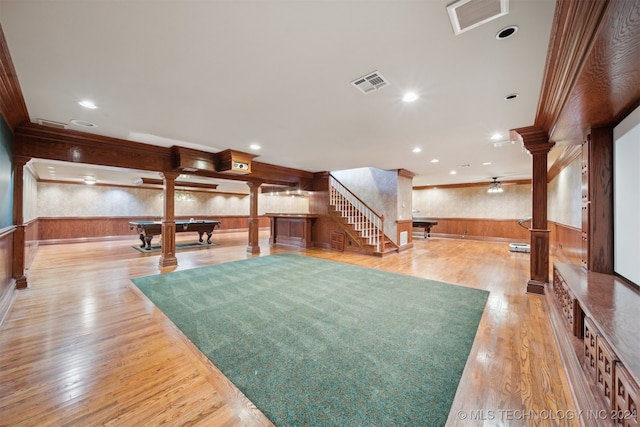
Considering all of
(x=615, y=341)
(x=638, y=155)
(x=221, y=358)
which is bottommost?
(x=221, y=358)

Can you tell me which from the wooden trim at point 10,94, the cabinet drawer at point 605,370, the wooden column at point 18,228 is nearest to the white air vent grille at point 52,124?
the wooden trim at point 10,94

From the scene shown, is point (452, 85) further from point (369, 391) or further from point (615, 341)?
point (369, 391)

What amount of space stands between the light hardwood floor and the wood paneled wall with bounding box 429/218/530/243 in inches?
291

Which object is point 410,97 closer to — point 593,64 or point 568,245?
point 593,64

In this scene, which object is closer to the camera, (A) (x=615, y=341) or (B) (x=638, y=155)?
(A) (x=615, y=341)

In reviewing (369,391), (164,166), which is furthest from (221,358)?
(164,166)

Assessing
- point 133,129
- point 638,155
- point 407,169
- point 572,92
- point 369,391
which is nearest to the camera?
point 369,391

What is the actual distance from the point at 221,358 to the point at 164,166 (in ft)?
14.7

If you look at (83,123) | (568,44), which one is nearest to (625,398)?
(568,44)

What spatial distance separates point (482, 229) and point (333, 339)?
34.3ft

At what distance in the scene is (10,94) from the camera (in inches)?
103

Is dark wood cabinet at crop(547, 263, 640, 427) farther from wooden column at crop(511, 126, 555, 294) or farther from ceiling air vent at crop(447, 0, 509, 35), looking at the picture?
ceiling air vent at crop(447, 0, 509, 35)

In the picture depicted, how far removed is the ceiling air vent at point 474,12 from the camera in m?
1.45

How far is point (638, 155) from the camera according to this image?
2146 mm
